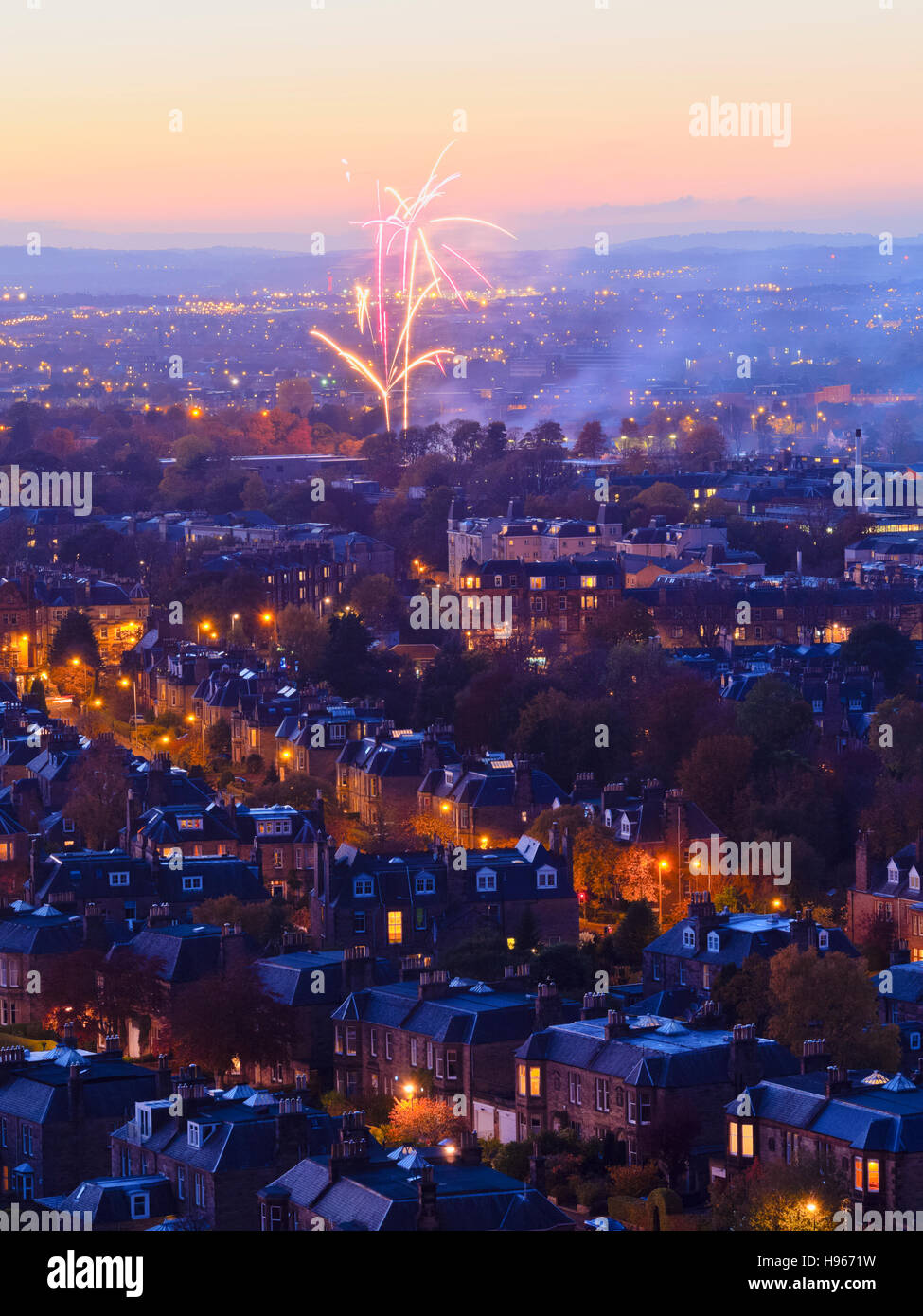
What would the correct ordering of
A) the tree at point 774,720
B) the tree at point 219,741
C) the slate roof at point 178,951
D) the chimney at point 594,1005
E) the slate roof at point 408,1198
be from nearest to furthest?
the slate roof at point 408,1198, the chimney at point 594,1005, the slate roof at point 178,951, the tree at point 774,720, the tree at point 219,741

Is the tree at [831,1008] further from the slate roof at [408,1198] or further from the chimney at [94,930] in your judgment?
the chimney at [94,930]

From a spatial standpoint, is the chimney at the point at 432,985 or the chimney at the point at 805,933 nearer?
the chimney at the point at 432,985

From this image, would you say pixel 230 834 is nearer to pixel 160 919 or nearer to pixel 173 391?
pixel 160 919

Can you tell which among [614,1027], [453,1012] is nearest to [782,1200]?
[614,1027]

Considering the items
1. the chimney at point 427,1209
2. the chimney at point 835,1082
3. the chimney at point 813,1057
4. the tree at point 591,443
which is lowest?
the chimney at point 813,1057

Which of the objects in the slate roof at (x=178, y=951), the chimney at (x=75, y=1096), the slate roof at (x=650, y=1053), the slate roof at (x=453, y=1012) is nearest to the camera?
the chimney at (x=75, y=1096)

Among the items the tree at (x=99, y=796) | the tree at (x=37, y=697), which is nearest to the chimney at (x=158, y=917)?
the tree at (x=99, y=796)

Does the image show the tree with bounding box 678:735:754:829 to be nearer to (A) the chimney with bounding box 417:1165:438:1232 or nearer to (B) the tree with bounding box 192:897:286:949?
(B) the tree with bounding box 192:897:286:949

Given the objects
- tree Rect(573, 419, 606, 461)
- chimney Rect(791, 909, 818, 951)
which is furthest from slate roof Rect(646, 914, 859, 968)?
tree Rect(573, 419, 606, 461)
